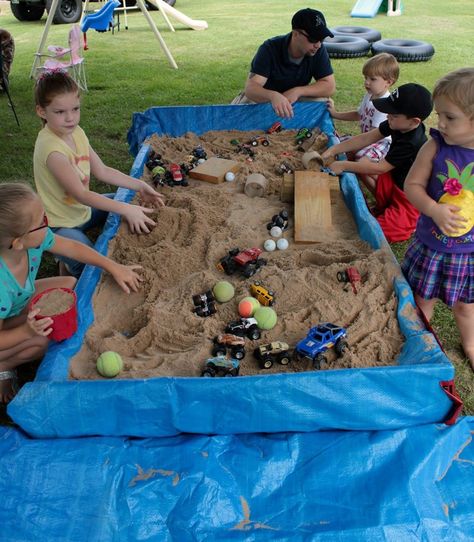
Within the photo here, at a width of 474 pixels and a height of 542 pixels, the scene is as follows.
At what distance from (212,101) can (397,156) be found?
3168mm

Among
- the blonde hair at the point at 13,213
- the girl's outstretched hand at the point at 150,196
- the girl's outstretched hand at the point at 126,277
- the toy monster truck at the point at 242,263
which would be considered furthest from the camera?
the girl's outstretched hand at the point at 150,196

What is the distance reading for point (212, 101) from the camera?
5.59 meters

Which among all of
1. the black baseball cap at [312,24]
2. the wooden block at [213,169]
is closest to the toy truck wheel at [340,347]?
the wooden block at [213,169]

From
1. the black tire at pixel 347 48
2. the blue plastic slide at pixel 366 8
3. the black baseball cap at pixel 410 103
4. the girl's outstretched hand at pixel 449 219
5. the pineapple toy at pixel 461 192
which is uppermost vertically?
the black baseball cap at pixel 410 103

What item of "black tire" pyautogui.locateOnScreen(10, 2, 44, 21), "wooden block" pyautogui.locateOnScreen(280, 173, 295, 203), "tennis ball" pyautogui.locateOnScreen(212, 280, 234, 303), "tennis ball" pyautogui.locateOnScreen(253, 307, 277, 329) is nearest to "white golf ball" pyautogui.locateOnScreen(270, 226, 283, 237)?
"wooden block" pyautogui.locateOnScreen(280, 173, 295, 203)

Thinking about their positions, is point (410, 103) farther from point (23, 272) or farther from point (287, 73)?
point (23, 272)

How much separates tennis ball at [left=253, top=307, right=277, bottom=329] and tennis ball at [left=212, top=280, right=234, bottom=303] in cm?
18

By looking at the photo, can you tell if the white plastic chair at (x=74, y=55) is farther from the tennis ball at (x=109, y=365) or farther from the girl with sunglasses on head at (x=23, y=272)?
the tennis ball at (x=109, y=365)

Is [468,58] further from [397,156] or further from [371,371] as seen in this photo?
[371,371]

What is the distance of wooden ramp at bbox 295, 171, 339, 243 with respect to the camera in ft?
9.14

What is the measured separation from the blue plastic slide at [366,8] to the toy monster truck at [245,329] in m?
11.1

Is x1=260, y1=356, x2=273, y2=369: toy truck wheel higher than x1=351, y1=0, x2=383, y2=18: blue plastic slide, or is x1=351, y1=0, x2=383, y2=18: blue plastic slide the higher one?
x1=351, y1=0, x2=383, y2=18: blue plastic slide

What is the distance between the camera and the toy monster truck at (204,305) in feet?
7.06

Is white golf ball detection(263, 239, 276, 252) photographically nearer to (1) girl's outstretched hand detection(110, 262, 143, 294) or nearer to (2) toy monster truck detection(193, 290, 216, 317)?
(2) toy monster truck detection(193, 290, 216, 317)
